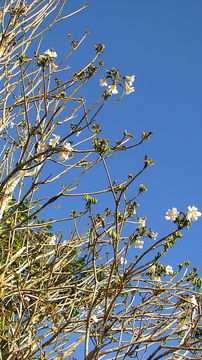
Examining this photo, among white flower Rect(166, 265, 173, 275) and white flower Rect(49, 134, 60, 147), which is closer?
white flower Rect(49, 134, 60, 147)

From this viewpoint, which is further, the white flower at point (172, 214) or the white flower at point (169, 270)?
the white flower at point (169, 270)

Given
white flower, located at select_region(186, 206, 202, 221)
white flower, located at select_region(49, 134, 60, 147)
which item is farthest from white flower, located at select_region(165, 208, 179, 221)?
white flower, located at select_region(49, 134, 60, 147)

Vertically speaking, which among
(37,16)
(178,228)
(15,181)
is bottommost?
(178,228)

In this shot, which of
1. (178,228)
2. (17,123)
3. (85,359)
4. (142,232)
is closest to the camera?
(85,359)

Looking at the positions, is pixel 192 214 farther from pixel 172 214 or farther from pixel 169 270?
pixel 169 270

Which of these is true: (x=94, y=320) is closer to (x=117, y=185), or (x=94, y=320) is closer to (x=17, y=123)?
(x=117, y=185)

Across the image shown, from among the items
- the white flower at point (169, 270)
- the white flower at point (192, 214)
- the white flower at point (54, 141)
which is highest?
the white flower at point (54, 141)

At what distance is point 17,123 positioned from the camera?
521 cm

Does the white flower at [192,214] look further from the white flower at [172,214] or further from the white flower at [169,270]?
the white flower at [169,270]

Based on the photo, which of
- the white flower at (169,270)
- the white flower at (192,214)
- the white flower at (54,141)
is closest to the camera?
the white flower at (192,214)

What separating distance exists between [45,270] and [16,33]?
268 centimetres

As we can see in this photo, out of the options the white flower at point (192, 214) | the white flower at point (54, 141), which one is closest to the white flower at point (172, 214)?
the white flower at point (192, 214)

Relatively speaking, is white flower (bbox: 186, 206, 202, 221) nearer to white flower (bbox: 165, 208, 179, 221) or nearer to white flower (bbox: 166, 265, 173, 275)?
white flower (bbox: 165, 208, 179, 221)

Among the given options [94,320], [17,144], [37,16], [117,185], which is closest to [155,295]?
[94,320]
